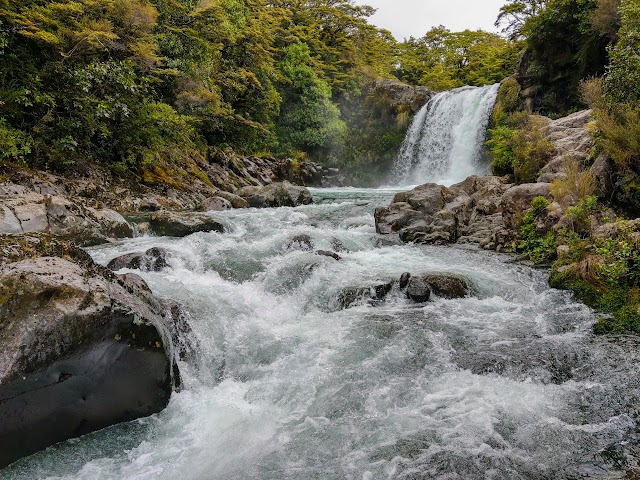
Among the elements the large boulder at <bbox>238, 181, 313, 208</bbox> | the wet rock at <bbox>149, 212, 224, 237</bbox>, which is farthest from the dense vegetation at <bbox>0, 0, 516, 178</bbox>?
the wet rock at <bbox>149, 212, 224, 237</bbox>

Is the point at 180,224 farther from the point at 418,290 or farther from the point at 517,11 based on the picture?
the point at 517,11

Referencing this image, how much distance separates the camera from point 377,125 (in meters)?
30.8

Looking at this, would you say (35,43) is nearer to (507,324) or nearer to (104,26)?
(104,26)

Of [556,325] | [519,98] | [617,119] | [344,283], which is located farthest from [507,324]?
[519,98]

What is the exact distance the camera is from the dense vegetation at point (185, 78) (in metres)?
11.5

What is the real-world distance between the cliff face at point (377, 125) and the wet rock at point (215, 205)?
16612 mm

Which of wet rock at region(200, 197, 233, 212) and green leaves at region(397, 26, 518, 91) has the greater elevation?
green leaves at region(397, 26, 518, 91)

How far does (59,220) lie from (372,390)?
7.69m

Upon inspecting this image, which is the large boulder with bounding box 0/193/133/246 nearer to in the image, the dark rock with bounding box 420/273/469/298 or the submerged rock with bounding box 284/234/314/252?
the submerged rock with bounding box 284/234/314/252

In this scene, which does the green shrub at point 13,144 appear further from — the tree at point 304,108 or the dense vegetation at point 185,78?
the tree at point 304,108

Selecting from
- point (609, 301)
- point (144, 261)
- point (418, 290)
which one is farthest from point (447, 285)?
point (144, 261)

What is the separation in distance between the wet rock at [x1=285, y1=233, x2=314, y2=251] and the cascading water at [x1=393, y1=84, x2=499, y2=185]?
14718 millimetres

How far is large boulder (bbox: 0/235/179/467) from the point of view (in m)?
3.34

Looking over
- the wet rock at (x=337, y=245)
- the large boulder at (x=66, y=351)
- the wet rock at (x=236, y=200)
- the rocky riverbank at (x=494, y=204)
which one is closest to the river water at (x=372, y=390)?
the large boulder at (x=66, y=351)
